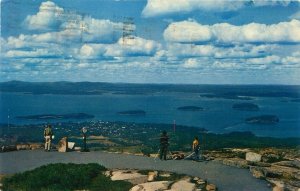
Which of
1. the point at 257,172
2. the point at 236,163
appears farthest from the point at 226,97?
the point at 257,172

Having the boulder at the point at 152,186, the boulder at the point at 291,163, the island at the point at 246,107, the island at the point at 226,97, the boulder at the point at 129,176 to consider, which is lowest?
the island at the point at 246,107

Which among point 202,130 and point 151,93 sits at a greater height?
point 151,93

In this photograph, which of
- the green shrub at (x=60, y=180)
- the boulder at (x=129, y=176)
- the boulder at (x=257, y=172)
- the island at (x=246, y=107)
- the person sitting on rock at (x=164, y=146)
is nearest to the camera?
the green shrub at (x=60, y=180)

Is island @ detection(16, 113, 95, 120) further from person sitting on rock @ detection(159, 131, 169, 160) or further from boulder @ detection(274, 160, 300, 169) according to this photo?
boulder @ detection(274, 160, 300, 169)

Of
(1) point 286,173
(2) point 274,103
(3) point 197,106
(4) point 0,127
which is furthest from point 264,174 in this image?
(2) point 274,103

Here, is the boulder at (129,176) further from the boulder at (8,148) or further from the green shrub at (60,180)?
the boulder at (8,148)

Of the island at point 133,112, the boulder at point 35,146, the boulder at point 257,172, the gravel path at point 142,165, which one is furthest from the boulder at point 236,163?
the island at point 133,112

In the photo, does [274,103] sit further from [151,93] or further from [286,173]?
[286,173]
